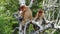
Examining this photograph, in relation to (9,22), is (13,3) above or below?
above

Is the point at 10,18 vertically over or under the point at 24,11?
under

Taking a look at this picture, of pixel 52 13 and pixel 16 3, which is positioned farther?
pixel 16 3

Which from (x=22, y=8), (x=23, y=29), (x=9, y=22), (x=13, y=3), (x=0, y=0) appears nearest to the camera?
(x=23, y=29)

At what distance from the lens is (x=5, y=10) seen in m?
15.1

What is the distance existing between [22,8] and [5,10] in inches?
262

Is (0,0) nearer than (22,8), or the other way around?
(22,8)

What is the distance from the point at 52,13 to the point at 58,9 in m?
0.51

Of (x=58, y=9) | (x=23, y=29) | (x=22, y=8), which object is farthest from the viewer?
(x=58, y=9)

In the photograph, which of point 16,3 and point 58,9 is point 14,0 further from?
point 58,9

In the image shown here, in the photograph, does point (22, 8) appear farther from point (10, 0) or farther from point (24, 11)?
point (10, 0)

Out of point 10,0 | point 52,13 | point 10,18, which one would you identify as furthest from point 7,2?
point 52,13

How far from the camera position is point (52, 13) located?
42.8 feet

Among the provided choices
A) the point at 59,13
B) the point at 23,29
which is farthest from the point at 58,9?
the point at 23,29

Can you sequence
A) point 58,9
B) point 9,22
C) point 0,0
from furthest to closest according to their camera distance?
point 0,0
point 9,22
point 58,9
